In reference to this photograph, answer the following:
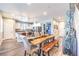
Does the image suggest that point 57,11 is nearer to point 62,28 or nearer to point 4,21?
point 62,28

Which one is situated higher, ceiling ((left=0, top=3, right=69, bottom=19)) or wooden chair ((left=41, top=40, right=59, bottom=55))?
ceiling ((left=0, top=3, right=69, bottom=19))

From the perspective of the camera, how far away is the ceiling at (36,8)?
7.05 ft

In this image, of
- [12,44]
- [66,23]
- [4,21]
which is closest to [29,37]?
[12,44]

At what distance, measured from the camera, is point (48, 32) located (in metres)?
2.15

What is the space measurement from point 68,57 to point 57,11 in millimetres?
700

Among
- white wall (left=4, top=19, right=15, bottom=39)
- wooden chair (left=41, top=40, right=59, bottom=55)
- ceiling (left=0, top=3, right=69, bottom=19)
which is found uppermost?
ceiling (left=0, top=3, right=69, bottom=19)

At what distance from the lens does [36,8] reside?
2.17 meters

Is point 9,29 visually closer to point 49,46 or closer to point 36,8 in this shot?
point 36,8

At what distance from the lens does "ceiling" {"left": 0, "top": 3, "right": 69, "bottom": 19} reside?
215cm

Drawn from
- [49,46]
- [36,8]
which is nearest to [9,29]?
[36,8]

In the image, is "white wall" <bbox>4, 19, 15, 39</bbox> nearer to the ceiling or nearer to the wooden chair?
the ceiling

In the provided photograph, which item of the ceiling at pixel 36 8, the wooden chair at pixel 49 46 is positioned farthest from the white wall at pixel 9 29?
the wooden chair at pixel 49 46

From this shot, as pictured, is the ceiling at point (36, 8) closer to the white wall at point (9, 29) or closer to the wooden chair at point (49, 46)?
the white wall at point (9, 29)

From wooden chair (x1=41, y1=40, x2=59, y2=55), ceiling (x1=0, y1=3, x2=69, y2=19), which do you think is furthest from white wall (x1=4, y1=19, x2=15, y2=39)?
wooden chair (x1=41, y1=40, x2=59, y2=55)
